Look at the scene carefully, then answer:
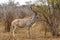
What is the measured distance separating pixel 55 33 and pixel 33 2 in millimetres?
2775

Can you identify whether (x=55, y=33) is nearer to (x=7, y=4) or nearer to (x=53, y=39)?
(x=53, y=39)

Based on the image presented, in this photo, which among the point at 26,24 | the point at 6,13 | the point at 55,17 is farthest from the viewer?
the point at 6,13

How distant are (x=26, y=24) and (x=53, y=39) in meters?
1.89

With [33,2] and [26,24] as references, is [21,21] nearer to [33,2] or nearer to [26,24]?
[26,24]

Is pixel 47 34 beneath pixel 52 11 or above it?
beneath

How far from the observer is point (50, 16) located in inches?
597

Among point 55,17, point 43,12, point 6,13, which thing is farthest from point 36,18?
point 6,13

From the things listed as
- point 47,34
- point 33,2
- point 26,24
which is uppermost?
point 33,2

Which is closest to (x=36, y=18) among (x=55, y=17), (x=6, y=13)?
(x=55, y=17)

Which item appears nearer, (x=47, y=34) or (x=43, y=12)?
(x=43, y=12)

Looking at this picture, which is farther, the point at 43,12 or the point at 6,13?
the point at 6,13

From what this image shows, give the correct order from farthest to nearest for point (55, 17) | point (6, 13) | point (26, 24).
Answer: point (6, 13) < point (55, 17) < point (26, 24)

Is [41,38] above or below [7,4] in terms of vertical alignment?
below

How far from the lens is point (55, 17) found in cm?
1568
